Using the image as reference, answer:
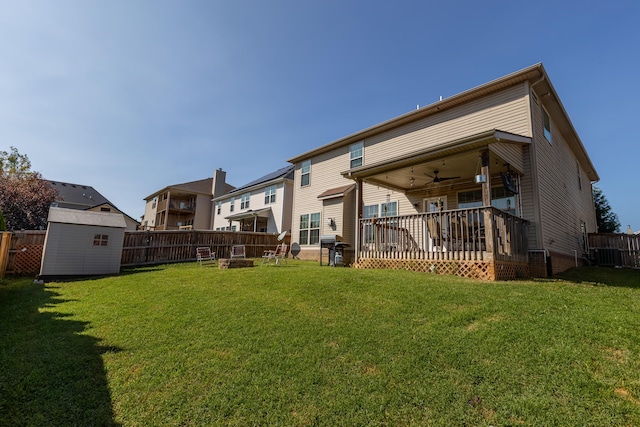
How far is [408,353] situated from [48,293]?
9.59m

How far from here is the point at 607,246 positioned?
14.6 meters

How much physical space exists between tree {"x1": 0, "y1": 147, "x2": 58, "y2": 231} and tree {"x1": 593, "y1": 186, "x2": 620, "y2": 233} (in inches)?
1906

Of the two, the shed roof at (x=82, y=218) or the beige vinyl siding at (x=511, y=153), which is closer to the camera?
the beige vinyl siding at (x=511, y=153)

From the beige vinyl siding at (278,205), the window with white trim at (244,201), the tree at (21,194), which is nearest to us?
the beige vinyl siding at (278,205)

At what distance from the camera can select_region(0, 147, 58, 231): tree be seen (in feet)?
77.6

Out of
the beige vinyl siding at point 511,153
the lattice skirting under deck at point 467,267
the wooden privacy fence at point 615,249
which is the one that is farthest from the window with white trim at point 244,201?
the wooden privacy fence at point 615,249

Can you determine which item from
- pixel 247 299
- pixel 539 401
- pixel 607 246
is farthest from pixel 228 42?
pixel 607 246

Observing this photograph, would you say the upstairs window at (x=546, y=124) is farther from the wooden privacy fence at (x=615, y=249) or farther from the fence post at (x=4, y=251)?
the fence post at (x=4, y=251)

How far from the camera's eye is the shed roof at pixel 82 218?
11.1m

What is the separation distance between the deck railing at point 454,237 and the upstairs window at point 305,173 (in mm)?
7911

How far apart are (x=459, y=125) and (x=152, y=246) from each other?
15224mm

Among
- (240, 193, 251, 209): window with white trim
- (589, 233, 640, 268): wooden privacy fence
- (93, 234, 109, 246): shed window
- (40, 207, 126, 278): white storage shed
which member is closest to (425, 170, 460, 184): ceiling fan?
(589, 233, 640, 268): wooden privacy fence

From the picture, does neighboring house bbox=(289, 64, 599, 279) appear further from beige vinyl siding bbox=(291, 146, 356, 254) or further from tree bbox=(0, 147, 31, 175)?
tree bbox=(0, 147, 31, 175)

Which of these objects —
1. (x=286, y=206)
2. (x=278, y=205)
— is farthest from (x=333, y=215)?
(x=278, y=205)
